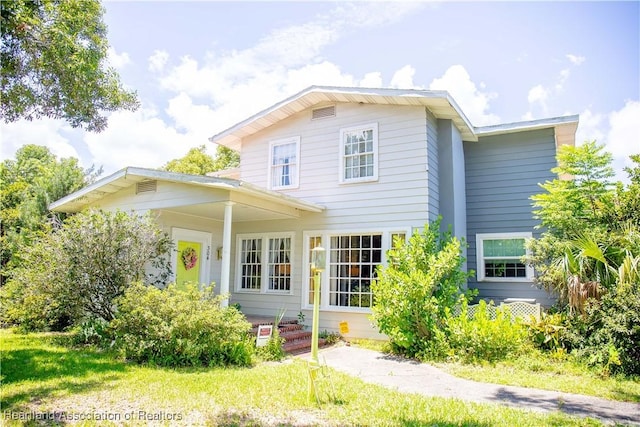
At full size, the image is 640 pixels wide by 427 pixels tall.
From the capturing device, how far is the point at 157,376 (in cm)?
600

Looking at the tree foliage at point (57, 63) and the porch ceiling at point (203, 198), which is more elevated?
the tree foliage at point (57, 63)

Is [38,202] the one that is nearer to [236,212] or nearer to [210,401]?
[236,212]

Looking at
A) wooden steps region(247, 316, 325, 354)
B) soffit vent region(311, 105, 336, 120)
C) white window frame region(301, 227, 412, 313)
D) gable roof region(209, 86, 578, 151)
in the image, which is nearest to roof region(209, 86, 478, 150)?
gable roof region(209, 86, 578, 151)

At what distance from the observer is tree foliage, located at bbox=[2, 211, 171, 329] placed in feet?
26.7

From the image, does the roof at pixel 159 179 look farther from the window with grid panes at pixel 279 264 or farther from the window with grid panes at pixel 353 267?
the window with grid panes at pixel 279 264

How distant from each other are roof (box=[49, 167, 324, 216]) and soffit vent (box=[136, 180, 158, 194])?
103mm

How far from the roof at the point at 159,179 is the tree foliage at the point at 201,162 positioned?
1632cm

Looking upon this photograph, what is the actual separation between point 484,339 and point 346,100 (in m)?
6.39

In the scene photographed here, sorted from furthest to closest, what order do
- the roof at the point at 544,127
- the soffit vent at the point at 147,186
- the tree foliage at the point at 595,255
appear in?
the roof at the point at 544,127, the soffit vent at the point at 147,186, the tree foliage at the point at 595,255

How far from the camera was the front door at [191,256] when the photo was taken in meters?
10.7

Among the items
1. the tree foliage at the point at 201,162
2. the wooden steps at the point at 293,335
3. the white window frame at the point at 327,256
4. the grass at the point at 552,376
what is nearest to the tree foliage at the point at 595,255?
the grass at the point at 552,376

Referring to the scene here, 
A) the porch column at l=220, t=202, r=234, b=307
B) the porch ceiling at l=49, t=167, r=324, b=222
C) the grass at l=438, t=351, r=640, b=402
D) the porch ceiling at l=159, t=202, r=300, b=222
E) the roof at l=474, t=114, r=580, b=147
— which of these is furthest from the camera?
the roof at l=474, t=114, r=580, b=147

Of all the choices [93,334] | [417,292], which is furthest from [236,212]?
[417,292]

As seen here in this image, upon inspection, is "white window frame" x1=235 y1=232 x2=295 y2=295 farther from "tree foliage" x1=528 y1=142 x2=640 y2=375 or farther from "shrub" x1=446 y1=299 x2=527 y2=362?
"tree foliage" x1=528 y1=142 x2=640 y2=375
